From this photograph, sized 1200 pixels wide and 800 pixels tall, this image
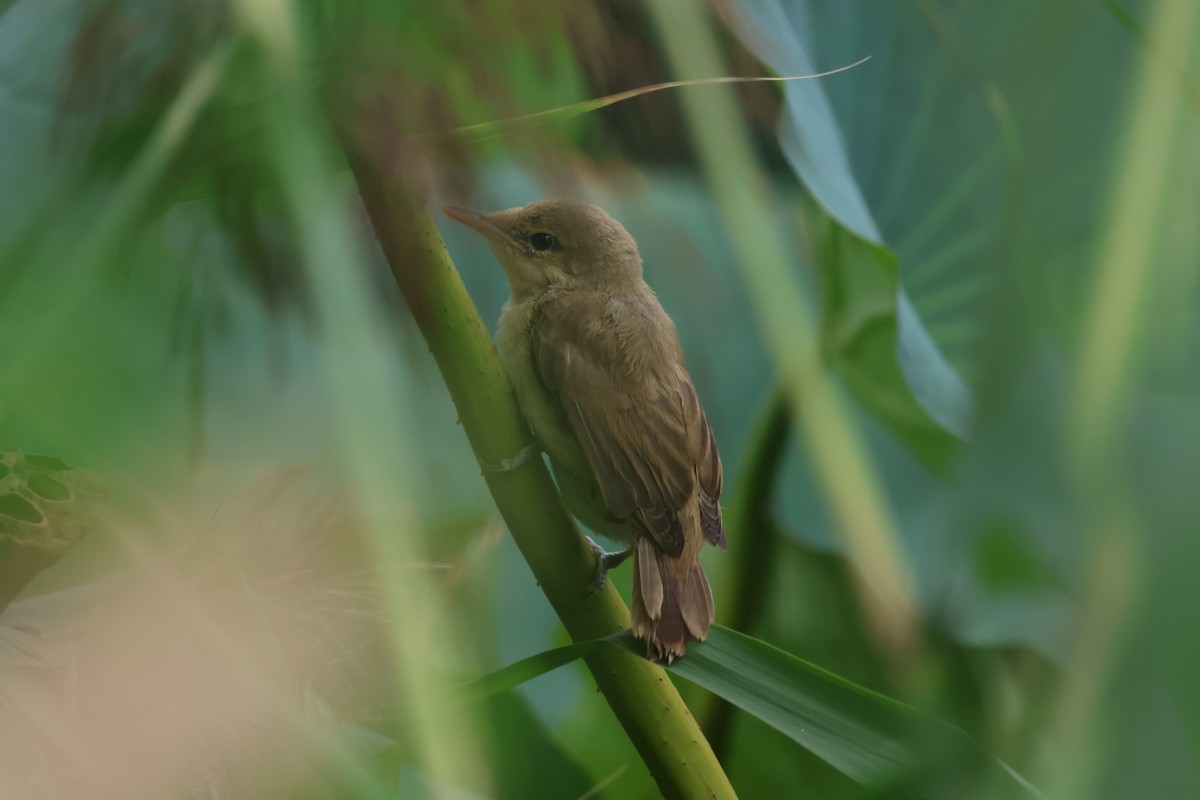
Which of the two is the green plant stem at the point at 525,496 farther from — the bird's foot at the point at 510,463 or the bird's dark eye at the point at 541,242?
the bird's dark eye at the point at 541,242

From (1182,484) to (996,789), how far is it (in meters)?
0.28

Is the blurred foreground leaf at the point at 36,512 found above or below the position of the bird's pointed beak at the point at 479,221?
below

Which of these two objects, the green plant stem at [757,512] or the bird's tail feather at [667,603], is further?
the green plant stem at [757,512]

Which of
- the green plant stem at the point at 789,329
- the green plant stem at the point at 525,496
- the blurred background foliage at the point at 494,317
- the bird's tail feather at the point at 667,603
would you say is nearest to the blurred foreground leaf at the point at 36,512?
the blurred background foliage at the point at 494,317

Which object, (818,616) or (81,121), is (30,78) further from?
(818,616)

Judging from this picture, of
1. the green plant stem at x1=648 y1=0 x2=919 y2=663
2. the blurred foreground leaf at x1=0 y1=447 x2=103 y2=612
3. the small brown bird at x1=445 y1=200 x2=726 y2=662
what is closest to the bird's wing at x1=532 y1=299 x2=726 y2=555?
the small brown bird at x1=445 y1=200 x2=726 y2=662

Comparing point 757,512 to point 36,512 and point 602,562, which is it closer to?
point 602,562

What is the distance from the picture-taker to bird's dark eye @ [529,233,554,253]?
2.60 feet

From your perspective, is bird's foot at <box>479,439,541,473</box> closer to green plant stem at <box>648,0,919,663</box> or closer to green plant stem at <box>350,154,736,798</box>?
green plant stem at <box>350,154,736,798</box>

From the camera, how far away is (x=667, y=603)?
0.69 meters

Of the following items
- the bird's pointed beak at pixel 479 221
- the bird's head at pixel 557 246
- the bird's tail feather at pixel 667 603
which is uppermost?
the bird's pointed beak at pixel 479 221

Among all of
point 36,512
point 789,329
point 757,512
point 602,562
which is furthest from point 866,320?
point 36,512

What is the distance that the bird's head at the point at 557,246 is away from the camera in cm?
79

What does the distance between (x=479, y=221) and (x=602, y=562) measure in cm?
27
